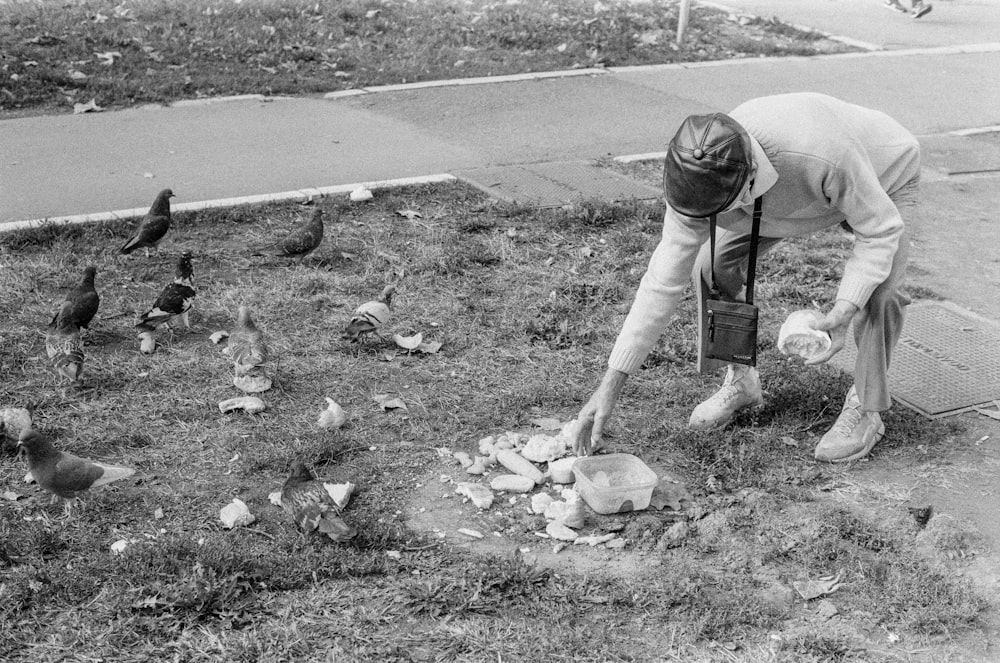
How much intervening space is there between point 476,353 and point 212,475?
181 centimetres

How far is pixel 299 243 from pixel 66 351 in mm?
1971

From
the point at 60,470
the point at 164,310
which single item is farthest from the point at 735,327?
the point at 164,310

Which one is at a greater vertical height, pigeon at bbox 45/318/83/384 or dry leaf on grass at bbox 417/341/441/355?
pigeon at bbox 45/318/83/384

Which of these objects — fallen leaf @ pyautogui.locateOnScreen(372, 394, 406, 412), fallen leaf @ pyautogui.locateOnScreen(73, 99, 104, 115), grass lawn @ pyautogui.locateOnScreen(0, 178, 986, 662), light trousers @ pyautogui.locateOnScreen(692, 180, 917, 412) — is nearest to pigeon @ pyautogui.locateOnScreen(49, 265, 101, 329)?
A: grass lawn @ pyautogui.locateOnScreen(0, 178, 986, 662)

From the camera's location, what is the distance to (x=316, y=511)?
4332 millimetres

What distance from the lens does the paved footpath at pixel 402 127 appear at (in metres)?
8.52

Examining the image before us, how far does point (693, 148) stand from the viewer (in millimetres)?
3812

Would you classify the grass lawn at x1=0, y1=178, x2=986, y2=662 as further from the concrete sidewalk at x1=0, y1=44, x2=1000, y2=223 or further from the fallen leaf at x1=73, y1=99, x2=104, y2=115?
the fallen leaf at x1=73, y1=99, x2=104, y2=115

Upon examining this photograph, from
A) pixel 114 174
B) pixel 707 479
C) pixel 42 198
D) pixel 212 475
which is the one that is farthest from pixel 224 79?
pixel 707 479

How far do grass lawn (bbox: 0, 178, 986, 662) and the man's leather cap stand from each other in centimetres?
146

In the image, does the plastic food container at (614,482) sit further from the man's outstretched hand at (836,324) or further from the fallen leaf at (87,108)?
the fallen leaf at (87,108)

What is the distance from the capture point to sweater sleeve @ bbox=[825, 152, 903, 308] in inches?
166

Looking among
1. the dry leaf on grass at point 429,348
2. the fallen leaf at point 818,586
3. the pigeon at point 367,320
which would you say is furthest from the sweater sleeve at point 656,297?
the pigeon at point 367,320

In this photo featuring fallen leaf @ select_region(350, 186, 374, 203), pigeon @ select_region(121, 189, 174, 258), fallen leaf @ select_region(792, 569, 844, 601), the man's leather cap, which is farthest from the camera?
fallen leaf @ select_region(350, 186, 374, 203)
